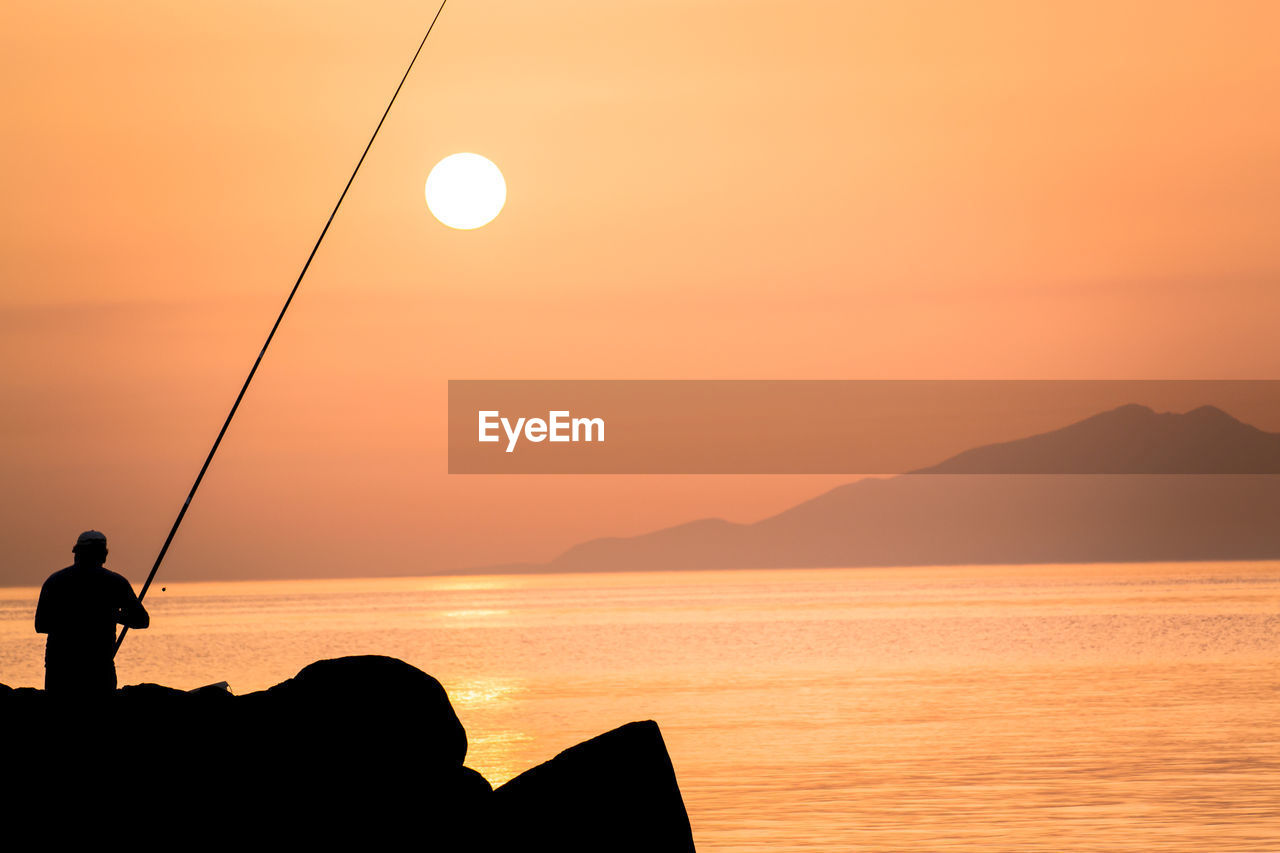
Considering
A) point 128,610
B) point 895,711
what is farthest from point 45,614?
point 895,711

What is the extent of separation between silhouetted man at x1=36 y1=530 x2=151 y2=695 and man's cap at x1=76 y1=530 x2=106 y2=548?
7 cm

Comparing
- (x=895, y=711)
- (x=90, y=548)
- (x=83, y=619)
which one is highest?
(x=90, y=548)

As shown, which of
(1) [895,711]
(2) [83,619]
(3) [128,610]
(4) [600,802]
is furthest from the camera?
(1) [895,711]

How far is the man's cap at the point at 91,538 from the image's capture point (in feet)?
27.2

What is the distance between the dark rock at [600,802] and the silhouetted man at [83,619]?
4.20 meters

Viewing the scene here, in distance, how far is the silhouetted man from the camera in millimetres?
7988

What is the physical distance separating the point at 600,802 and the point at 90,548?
4.76 metres

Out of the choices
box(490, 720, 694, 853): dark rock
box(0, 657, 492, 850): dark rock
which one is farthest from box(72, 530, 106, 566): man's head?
box(490, 720, 694, 853): dark rock

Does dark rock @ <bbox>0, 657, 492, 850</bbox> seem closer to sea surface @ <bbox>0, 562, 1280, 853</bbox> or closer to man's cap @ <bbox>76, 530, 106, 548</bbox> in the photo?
man's cap @ <bbox>76, 530, 106, 548</bbox>

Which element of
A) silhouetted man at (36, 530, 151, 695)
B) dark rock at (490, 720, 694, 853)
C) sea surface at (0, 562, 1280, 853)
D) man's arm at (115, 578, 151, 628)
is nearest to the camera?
dark rock at (490, 720, 694, 853)

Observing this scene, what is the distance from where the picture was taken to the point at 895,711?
1945 cm

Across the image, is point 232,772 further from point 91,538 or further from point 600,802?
point 91,538

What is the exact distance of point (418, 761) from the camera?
4.70 metres

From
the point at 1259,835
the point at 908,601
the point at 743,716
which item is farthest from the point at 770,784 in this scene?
the point at 908,601
